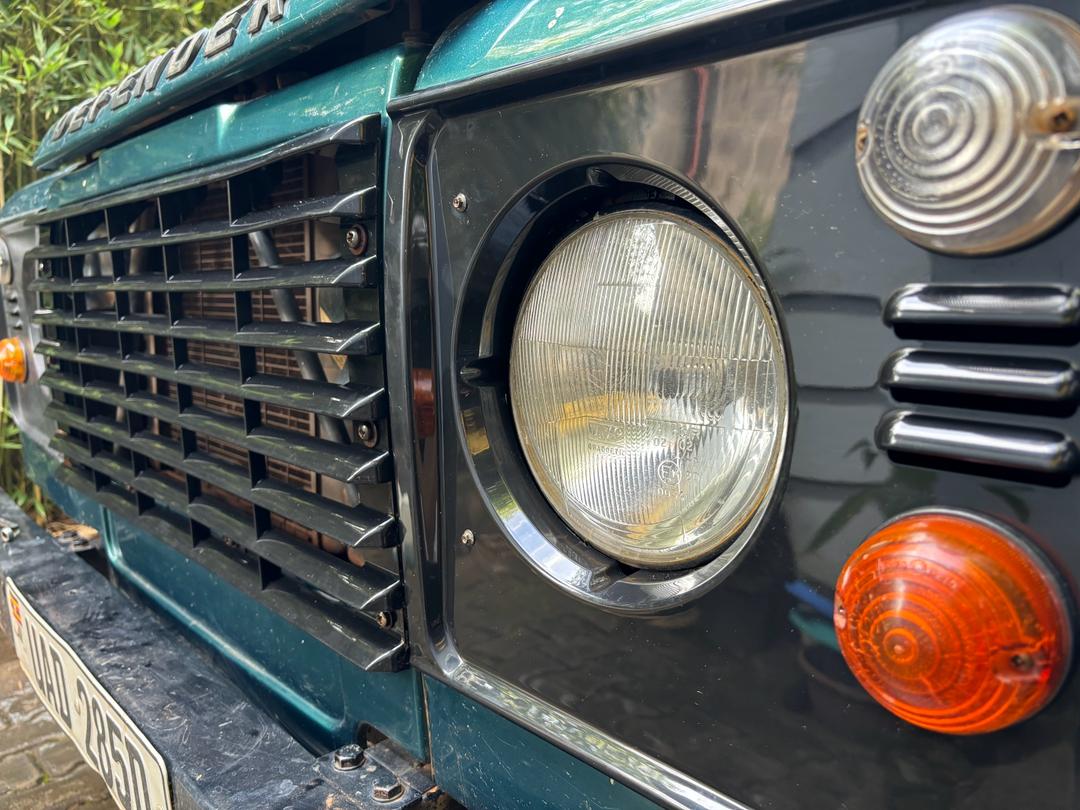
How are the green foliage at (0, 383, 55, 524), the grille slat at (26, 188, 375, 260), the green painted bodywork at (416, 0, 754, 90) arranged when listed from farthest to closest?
the green foliage at (0, 383, 55, 524) → the grille slat at (26, 188, 375, 260) → the green painted bodywork at (416, 0, 754, 90)

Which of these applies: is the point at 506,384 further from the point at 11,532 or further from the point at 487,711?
the point at 11,532

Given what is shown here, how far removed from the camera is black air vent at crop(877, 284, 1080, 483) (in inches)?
18.9

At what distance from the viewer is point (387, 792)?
101 cm

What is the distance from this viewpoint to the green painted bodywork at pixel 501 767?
0.82m

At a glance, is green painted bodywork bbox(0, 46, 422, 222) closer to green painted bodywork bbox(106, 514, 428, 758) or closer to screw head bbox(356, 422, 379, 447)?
screw head bbox(356, 422, 379, 447)

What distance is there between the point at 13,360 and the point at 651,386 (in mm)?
2282

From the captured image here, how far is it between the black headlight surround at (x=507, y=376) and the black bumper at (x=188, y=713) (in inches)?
16.1

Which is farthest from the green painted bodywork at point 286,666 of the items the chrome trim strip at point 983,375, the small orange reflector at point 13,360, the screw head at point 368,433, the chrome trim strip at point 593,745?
the small orange reflector at point 13,360

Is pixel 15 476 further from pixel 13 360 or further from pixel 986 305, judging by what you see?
pixel 986 305

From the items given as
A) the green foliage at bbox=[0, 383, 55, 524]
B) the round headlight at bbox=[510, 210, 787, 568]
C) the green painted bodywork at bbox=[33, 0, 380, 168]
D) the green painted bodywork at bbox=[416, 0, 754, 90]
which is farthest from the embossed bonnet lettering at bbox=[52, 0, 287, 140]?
the green foliage at bbox=[0, 383, 55, 524]

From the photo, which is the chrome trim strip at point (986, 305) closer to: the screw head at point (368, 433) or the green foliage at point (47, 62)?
the screw head at point (368, 433)

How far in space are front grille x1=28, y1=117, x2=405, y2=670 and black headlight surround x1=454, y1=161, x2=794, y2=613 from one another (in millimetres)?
156

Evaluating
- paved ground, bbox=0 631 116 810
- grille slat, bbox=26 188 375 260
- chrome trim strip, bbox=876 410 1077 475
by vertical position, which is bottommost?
paved ground, bbox=0 631 116 810

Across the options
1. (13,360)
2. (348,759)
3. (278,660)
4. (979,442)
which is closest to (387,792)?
(348,759)
